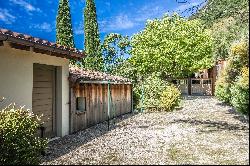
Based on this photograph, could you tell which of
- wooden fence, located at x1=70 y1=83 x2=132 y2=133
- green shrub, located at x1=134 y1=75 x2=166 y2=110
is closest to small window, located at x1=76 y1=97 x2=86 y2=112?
wooden fence, located at x1=70 y1=83 x2=132 y2=133

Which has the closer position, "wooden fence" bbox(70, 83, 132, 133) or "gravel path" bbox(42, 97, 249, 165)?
"gravel path" bbox(42, 97, 249, 165)

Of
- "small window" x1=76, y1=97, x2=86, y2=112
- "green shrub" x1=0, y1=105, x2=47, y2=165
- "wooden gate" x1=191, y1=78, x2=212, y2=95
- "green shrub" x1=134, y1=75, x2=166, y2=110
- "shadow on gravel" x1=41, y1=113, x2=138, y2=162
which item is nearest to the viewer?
"green shrub" x1=0, y1=105, x2=47, y2=165

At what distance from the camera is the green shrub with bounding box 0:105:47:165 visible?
7.22 meters

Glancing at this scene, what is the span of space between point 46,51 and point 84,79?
3969 mm

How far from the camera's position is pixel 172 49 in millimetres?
38250

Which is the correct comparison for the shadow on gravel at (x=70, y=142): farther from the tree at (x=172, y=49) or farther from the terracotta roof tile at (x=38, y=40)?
the tree at (x=172, y=49)

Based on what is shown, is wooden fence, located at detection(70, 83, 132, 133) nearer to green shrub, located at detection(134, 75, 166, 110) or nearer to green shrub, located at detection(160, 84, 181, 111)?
green shrub, located at detection(134, 75, 166, 110)

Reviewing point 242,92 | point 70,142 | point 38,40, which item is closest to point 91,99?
point 70,142

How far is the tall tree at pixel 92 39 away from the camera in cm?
3862

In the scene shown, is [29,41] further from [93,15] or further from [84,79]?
[93,15]

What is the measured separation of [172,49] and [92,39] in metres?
9.17

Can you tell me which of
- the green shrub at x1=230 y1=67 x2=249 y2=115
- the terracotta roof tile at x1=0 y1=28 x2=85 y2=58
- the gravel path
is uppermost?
the terracotta roof tile at x1=0 y1=28 x2=85 y2=58

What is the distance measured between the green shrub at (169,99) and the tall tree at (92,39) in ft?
56.1

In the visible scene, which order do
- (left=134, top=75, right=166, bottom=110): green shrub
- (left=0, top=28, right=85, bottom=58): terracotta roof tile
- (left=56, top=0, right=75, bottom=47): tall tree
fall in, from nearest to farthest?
(left=0, top=28, right=85, bottom=58): terracotta roof tile < (left=134, top=75, right=166, bottom=110): green shrub < (left=56, top=0, right=75, bottom=47): tall tree
